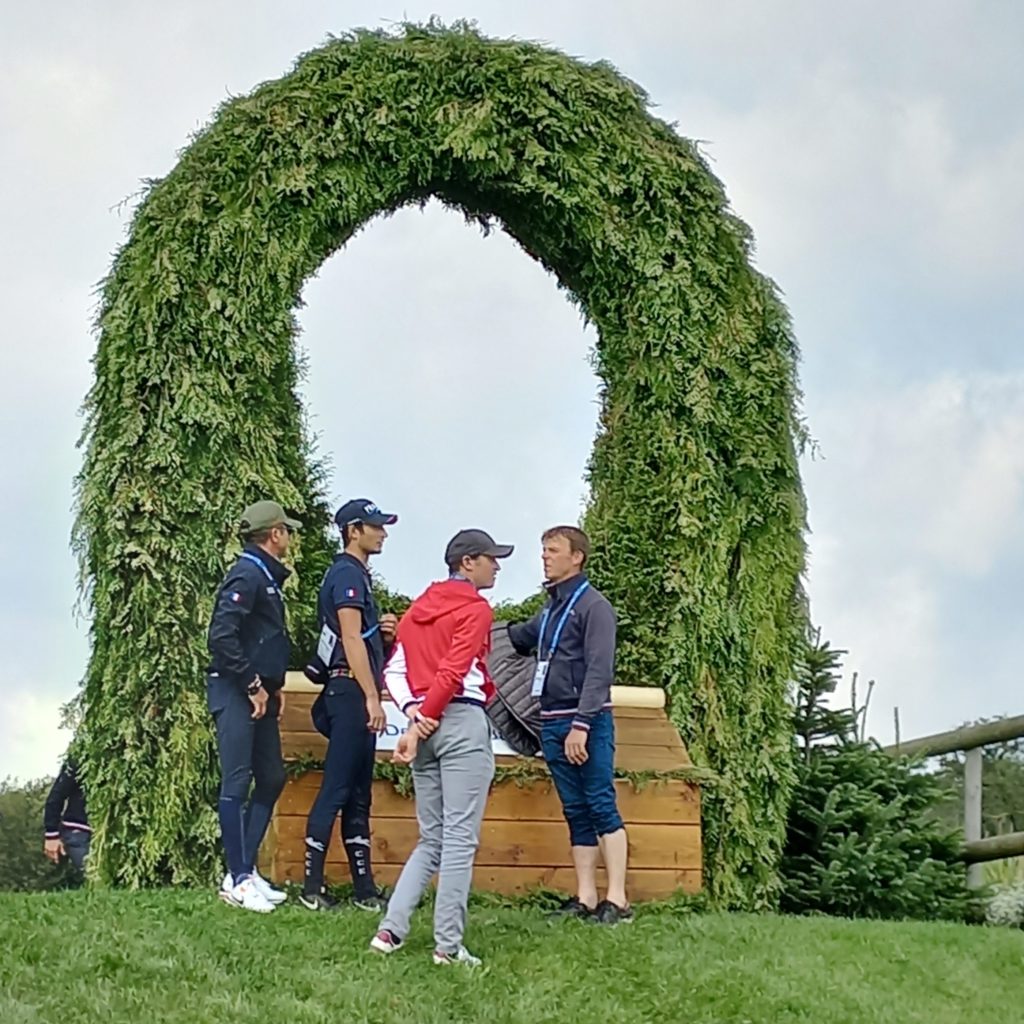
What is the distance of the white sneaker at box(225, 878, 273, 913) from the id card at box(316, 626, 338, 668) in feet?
3.46

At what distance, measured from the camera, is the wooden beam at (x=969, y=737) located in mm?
9594

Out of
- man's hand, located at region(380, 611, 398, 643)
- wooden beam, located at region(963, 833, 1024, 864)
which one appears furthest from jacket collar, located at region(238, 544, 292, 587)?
wooden beam, located at region(963, 833, 1024, 864)

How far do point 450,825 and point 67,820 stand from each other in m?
4.51

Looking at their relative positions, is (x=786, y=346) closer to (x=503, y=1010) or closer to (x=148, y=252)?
(x=148, y=252)

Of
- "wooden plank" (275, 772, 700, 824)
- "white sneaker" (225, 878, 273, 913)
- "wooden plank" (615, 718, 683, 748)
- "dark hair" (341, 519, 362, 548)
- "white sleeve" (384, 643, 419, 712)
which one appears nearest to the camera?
"white sleeve" (384, 643, 419, 712)

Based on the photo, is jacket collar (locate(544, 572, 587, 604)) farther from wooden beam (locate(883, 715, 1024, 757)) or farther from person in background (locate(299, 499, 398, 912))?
wooden beam (locate(883, 715, 1024, 757))

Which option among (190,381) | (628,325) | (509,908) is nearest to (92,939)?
(509,908)

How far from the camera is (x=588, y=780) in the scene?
7.16 meters

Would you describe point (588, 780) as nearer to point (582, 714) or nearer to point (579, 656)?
point (582, 714)

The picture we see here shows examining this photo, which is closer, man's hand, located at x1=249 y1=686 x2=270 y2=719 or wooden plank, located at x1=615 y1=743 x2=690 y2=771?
man's hand, located at x1=249 y1=686 x2=270 y2=719

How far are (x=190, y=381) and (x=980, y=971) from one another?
16.2ft

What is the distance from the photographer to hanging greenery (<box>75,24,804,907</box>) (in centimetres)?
829

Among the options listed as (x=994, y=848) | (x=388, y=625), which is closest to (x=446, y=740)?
(x=388, y=625)

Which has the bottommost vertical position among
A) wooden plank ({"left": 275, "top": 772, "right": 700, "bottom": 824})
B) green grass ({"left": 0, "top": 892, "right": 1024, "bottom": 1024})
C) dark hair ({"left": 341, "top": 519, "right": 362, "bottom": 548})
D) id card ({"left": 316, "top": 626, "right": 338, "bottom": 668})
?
green grass ({"left": 0, "top": 892, "right": 1024, "bottom": 1024})
